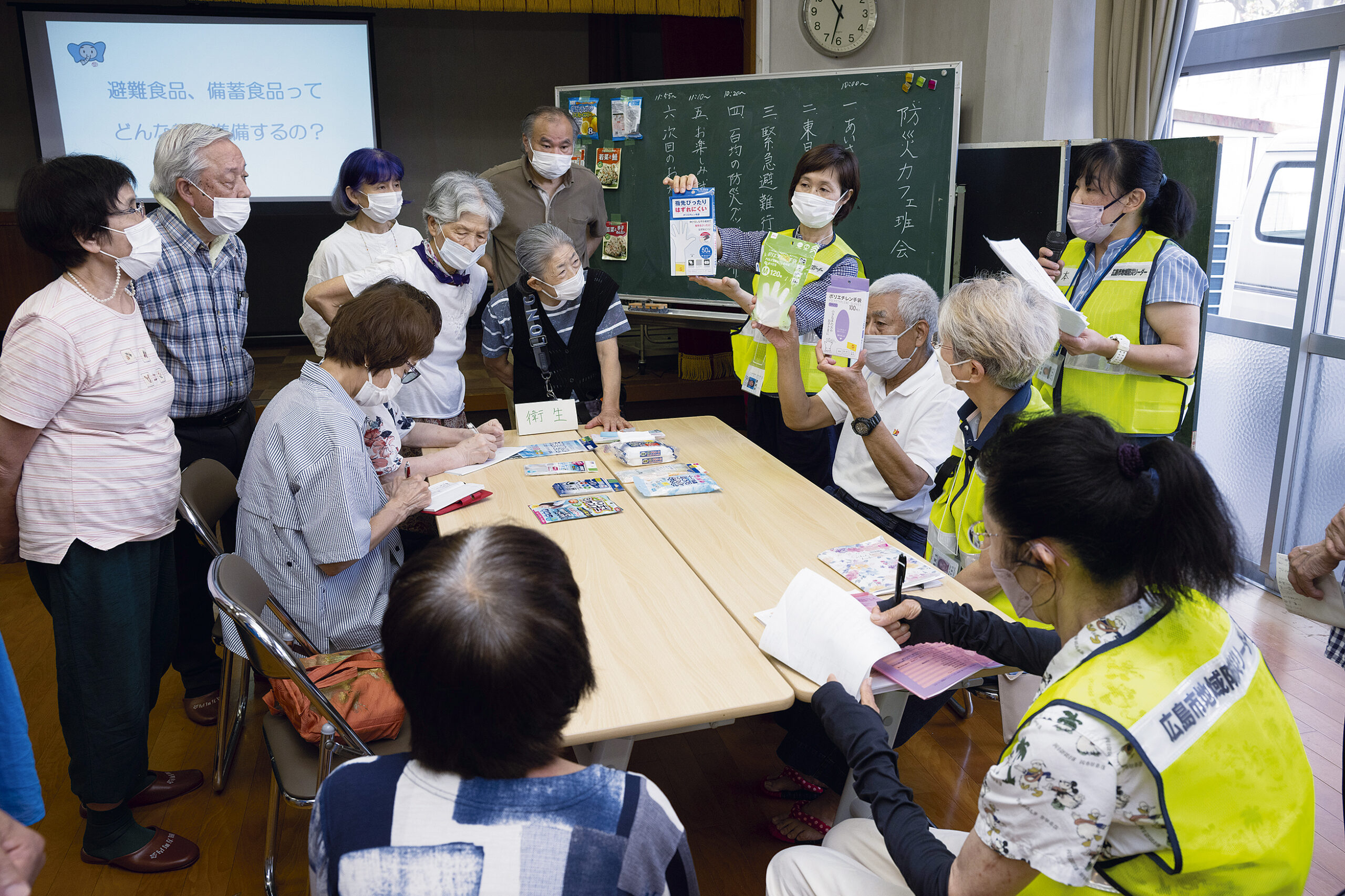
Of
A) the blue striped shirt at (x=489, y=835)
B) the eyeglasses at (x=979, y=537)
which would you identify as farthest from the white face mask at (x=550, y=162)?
the blue striped shirt at (x=489, y=835)

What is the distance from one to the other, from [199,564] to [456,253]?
4.37ft

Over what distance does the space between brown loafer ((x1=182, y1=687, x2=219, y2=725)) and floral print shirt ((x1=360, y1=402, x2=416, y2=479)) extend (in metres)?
1.06

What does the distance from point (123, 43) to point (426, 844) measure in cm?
651

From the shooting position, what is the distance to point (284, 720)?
1925 millimetres

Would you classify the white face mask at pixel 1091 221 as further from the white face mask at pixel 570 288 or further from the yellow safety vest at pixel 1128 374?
the white face mask at pixel 570 288

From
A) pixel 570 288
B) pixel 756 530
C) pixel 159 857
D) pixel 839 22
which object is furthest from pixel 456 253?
pixel 839 22

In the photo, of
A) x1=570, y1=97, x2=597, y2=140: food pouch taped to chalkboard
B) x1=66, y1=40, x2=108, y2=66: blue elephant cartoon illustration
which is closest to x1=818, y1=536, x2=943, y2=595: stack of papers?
x1=570, y1=97, x2=597, y2=140: food pouch taped to chalkboard

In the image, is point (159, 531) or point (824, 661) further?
point (159, 531)

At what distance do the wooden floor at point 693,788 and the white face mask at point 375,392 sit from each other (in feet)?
3.75

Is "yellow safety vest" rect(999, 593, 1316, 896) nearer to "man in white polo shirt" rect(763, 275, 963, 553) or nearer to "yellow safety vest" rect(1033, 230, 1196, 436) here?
"man in white polo shirt" rect(763, 275, 963, 553)

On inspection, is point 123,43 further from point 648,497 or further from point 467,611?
point 467,611

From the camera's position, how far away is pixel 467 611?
36.5 inches

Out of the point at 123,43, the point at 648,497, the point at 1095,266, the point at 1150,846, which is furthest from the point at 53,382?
the point at 123,43

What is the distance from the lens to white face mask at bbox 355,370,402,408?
223 cm
